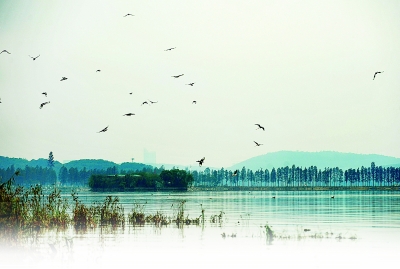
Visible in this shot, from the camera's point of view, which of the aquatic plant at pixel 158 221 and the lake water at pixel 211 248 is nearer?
the lake water at pixel 211 248

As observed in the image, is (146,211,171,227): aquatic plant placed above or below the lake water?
above

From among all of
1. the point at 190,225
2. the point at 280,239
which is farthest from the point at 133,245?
the point at 190,225

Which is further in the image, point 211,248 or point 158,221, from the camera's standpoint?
point 158,221

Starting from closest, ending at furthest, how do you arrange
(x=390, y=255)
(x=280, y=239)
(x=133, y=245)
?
(x=390, y=255), (x=133, y=245), (x=280, y=239)

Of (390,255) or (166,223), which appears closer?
(390,255)

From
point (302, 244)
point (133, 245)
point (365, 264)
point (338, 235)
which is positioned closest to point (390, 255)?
point (365, 264)

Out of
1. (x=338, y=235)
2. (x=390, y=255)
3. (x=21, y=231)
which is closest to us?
(x=21, y=231)

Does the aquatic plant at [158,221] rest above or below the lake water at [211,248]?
above

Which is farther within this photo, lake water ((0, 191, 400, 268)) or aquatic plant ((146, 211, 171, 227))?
aquatic plant ((146, 211, 171, 227))

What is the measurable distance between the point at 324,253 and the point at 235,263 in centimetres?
499

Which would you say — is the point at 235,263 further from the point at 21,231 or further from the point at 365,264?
the point at 21,231

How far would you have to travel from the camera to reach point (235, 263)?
26.3 meters

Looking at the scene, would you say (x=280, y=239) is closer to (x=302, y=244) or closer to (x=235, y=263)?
(x=302, y=244)

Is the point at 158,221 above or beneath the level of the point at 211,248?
above
